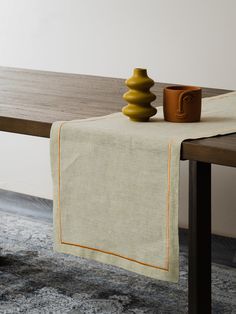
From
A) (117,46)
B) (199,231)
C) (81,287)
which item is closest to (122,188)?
(199,231)

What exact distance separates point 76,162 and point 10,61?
6.06ft

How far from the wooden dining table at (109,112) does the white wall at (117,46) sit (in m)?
0.45

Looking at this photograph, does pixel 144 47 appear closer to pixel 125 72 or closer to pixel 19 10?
pixel 125 72

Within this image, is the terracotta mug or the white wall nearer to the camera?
the terracotta mug

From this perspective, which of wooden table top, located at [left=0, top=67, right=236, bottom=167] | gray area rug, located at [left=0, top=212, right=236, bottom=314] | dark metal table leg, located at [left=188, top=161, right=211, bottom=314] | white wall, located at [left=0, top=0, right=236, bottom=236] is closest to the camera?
wooden table top, located at [left=0, top=67, right=236, bottom=167]

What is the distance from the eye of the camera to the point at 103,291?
9.25 ft

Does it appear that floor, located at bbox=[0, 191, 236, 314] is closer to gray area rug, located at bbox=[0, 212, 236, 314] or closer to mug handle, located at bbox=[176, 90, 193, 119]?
gray area rug, located at bbox=[0, 212, 236, 314]

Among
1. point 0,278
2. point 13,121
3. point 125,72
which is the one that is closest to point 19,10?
point 125,72

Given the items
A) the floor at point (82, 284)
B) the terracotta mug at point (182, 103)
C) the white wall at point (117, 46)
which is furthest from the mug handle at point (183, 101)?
the white wall at point (117, 46)

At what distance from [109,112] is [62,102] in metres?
0.22

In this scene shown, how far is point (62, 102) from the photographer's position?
2518 millimetres

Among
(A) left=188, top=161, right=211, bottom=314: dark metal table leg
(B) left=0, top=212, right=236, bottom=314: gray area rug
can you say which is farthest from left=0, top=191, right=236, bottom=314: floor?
(A) left=188, top=161, right=211, bottom=314: dark metal table leg

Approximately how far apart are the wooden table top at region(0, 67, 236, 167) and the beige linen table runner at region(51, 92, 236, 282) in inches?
2.4

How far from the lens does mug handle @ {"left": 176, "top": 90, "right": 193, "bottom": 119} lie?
6.89 feet
